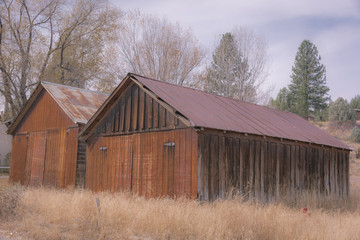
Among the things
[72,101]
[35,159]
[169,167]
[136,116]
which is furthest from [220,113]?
[35,159]

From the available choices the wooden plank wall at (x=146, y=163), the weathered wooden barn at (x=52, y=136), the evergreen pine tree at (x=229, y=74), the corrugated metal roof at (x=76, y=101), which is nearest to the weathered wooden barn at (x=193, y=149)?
the wooden plank wall at (x=146, y=163)

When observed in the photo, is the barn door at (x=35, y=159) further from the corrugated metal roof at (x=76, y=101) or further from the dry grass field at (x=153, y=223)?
the dry grass field at (x=153, y=223)

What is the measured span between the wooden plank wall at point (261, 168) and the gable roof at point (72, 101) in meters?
8.80

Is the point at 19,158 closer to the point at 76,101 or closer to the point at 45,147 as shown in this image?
the point at 45,147

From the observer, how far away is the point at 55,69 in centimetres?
3609

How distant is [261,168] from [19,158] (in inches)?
633

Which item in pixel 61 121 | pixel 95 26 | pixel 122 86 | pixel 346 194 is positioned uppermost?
pixel 95 26

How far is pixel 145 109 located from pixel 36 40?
23.4 m

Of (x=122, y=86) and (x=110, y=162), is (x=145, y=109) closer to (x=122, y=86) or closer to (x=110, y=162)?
(x=122, y=86)

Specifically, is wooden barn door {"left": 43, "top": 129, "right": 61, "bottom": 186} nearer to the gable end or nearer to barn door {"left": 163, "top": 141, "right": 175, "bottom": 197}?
the gable end

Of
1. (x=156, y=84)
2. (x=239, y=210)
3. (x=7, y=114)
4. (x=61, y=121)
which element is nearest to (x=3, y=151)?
(x=7, y=114)

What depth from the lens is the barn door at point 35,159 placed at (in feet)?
69.2

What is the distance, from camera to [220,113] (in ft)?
48.7

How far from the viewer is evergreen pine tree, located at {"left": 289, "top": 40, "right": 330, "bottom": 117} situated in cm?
5550
